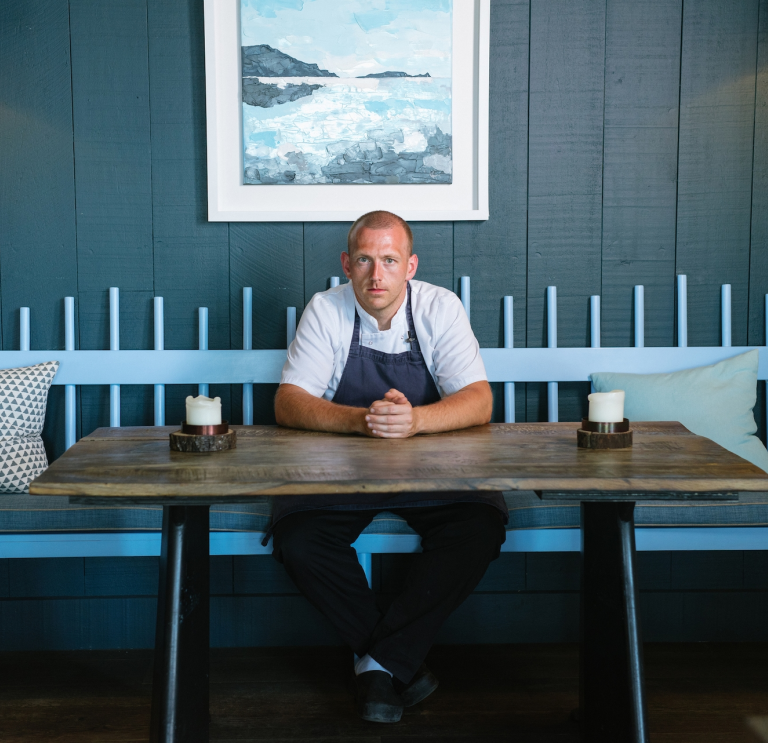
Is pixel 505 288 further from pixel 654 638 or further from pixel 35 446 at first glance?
pixel 35 446

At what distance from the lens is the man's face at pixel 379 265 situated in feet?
7.04

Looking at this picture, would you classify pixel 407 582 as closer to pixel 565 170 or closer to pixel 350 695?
pixel 350 695

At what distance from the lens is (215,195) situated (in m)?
2.53

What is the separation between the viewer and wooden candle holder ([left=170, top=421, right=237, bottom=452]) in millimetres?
1577

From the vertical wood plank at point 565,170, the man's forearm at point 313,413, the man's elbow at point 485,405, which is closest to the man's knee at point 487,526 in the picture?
the man's elbow at point 485,405

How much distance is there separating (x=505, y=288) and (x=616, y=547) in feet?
3.97

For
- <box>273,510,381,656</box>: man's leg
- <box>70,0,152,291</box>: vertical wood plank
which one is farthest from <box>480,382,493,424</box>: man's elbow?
<box>70,0,152,291</box>: vertical wood plank

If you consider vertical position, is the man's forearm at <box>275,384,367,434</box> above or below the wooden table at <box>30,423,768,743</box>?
above

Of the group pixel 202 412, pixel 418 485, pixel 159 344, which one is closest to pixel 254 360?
pixel 159 344

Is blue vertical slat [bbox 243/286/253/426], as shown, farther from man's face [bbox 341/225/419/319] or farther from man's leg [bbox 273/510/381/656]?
man's leg [bbox 273/510/381/656]

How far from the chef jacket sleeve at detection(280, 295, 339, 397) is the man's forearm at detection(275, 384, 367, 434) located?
2.2 inches

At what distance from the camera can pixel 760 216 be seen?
2.62m

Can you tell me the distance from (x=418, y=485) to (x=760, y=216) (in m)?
1.97

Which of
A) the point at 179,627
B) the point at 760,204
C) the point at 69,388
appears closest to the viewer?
the point at 179,627
